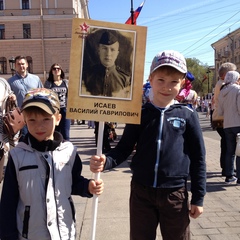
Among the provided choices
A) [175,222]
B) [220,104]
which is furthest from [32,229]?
[220,104]

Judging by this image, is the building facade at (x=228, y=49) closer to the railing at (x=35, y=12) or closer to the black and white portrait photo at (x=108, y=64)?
the railing at (x=35, y=12)

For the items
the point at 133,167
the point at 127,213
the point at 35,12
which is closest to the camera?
the point at 133,167

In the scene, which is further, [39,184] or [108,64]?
[108,64]

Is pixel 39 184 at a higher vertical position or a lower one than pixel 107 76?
lower

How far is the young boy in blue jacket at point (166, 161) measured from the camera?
2283 mm

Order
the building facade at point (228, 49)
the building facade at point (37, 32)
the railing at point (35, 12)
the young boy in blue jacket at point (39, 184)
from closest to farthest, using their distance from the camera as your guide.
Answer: the young boy in blue jacket at point (39, 184), the building facade at point (37, 32), the railing at point (35, 12), the building facade at point (228, 49)

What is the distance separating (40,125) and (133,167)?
728 mm

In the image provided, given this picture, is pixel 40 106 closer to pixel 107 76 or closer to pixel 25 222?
pixel 107 76

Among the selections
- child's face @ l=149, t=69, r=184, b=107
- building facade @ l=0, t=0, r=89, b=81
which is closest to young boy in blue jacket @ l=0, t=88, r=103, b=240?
child's face @ l=149, t=69, r=184, b=107

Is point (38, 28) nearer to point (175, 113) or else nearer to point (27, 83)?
point (27, 83)

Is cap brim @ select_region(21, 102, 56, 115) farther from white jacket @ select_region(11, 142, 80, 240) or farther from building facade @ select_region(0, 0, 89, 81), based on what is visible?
building facade @ select_region(0, 0, 89, 81)

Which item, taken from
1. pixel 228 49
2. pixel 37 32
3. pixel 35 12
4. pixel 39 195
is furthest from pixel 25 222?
pixel 228 49

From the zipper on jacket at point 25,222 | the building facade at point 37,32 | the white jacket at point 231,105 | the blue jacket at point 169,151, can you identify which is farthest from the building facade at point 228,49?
the zipper on jacket at point 25,222

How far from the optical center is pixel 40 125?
2166 millimetres
